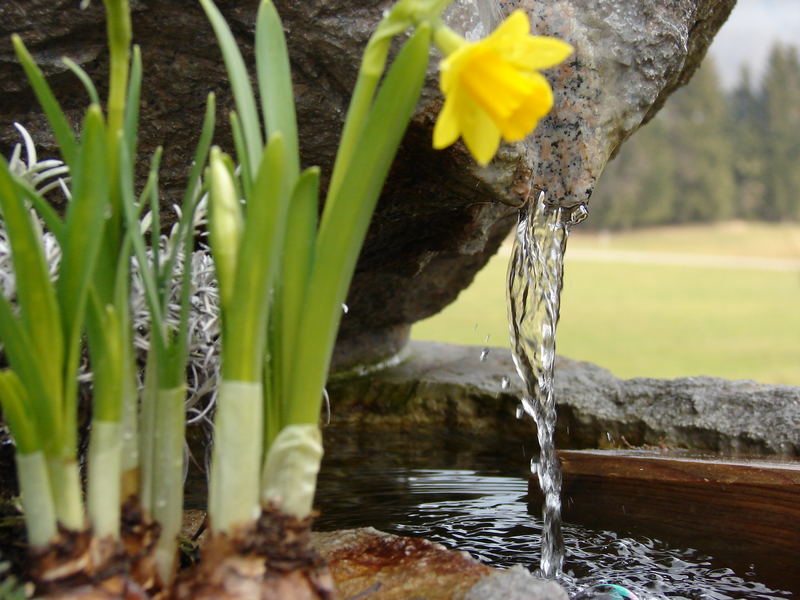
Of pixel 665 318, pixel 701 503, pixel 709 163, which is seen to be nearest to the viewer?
pixel 701 503

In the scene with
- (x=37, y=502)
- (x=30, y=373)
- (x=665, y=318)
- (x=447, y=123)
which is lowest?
(x=37, y=502)

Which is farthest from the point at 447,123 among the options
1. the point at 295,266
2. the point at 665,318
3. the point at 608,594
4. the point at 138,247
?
the point at 665,318

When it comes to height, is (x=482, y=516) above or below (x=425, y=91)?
below

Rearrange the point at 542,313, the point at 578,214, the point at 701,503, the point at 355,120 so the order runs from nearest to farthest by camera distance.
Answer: the point at 355,120 → the point at 701,503 → the point at 578,214 → the point at 542,313

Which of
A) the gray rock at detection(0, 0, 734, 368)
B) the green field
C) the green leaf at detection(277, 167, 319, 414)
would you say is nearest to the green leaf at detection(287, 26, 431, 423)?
the green leaf at detection(277, 167, 319, 414)

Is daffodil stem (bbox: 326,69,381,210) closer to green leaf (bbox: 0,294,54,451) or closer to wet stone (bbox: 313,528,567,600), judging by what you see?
green leaf (bbox: 0,294,54,451)

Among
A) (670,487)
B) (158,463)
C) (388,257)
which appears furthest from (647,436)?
(158,463)

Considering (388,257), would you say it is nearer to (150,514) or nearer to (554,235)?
(554,235)

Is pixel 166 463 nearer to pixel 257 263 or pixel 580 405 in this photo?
pixel 257 263
